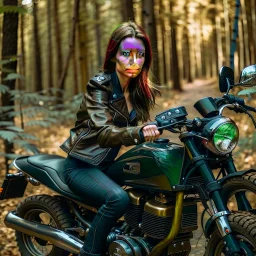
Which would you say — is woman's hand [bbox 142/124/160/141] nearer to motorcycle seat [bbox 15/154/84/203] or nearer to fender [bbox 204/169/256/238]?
fender [bbox 204/169/256/238]

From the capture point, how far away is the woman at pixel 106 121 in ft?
12.3

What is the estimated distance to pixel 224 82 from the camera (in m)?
Answer: 3.60

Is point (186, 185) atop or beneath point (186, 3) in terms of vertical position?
beneath

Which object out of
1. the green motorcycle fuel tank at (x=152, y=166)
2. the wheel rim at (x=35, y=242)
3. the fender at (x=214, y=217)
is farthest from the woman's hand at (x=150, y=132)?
the wheel rim at (x=35, y=242)

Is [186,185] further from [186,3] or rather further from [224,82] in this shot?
[186,3]

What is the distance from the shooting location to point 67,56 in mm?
13219

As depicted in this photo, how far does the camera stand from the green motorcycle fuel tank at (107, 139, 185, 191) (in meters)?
3.58

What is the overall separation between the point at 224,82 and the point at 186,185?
0.86m

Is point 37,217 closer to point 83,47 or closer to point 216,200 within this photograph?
point 216,200

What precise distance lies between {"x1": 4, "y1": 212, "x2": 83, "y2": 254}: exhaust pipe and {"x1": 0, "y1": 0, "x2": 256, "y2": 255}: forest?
28.5 inches

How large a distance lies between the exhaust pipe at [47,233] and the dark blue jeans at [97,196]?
0.21m

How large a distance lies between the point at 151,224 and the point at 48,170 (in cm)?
126

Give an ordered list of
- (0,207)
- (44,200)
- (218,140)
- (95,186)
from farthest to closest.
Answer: (0,207) < (44,200) < (95,186) < (218,140)

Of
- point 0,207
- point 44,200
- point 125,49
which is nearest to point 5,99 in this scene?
point 0,207
